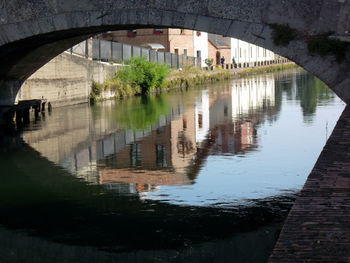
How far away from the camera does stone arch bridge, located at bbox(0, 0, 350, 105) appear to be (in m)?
10.2

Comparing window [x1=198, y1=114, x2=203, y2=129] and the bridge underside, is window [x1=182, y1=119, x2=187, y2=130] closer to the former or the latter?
window [x1=198, y1=114, x2=203, y2=129]

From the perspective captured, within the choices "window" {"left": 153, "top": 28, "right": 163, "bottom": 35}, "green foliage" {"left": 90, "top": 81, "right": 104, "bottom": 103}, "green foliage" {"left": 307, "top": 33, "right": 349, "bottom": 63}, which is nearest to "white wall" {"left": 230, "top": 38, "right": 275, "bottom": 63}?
"window" {"left": 153, "top": 28, "right": 163, "bottom": 35}

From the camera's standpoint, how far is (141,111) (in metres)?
24.6

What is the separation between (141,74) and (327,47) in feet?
73.4

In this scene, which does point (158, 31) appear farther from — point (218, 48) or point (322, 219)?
point (322, 219)

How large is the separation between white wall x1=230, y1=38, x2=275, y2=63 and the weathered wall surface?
113 ft

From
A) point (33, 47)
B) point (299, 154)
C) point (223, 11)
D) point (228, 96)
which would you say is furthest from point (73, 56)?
point (223, 11)

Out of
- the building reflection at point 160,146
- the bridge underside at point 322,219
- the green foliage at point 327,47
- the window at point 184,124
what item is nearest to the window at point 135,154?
the building reflection at point 160,146

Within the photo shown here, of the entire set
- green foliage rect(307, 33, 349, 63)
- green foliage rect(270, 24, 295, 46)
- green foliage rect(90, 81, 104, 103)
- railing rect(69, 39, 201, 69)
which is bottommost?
green foliage rect(90, 81, 104, 103)

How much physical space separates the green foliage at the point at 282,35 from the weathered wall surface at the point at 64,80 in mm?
13845

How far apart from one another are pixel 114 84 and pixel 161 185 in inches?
754

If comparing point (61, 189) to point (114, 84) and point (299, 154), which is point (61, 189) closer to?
point (299, 154)

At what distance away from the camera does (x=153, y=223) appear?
960 centimetres

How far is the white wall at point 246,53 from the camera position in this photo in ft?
207
